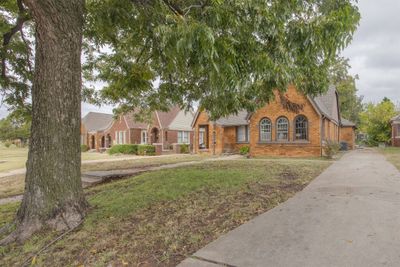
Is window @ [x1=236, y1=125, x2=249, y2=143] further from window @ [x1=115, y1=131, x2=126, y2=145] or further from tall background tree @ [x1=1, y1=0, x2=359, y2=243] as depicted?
tall background tree @ [x1=1, y1=0, x2=359, y2=243]

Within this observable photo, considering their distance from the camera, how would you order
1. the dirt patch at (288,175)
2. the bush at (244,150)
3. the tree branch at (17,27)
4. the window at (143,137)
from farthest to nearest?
the window at (143,137) → the bush at (244,150) → the dirt patch at (288,175) → the tree branch at (17,27)

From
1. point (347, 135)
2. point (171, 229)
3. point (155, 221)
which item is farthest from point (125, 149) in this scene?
point (171, 229)

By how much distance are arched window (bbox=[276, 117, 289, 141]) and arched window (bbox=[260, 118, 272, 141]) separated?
1.92ft

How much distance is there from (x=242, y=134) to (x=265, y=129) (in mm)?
4409

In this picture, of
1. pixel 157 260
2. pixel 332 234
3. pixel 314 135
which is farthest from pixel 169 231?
pixel 314 135

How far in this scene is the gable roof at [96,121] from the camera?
44.2 m

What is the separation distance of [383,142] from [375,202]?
36741 mm

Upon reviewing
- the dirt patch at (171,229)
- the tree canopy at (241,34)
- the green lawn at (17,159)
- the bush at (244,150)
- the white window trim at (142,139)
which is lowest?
the green lawn at (17,159)

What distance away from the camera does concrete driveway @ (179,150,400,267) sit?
3.66 meters

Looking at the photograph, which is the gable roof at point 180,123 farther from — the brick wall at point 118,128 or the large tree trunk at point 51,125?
the large tree trunk at point 51,125

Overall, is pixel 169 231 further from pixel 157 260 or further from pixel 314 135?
pixel 314 135

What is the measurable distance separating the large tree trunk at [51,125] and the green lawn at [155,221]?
41cm

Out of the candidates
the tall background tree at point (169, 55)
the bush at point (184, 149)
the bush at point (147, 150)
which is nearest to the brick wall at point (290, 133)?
the bush at point (184, 149)

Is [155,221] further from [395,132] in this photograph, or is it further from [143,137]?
[395,132]
